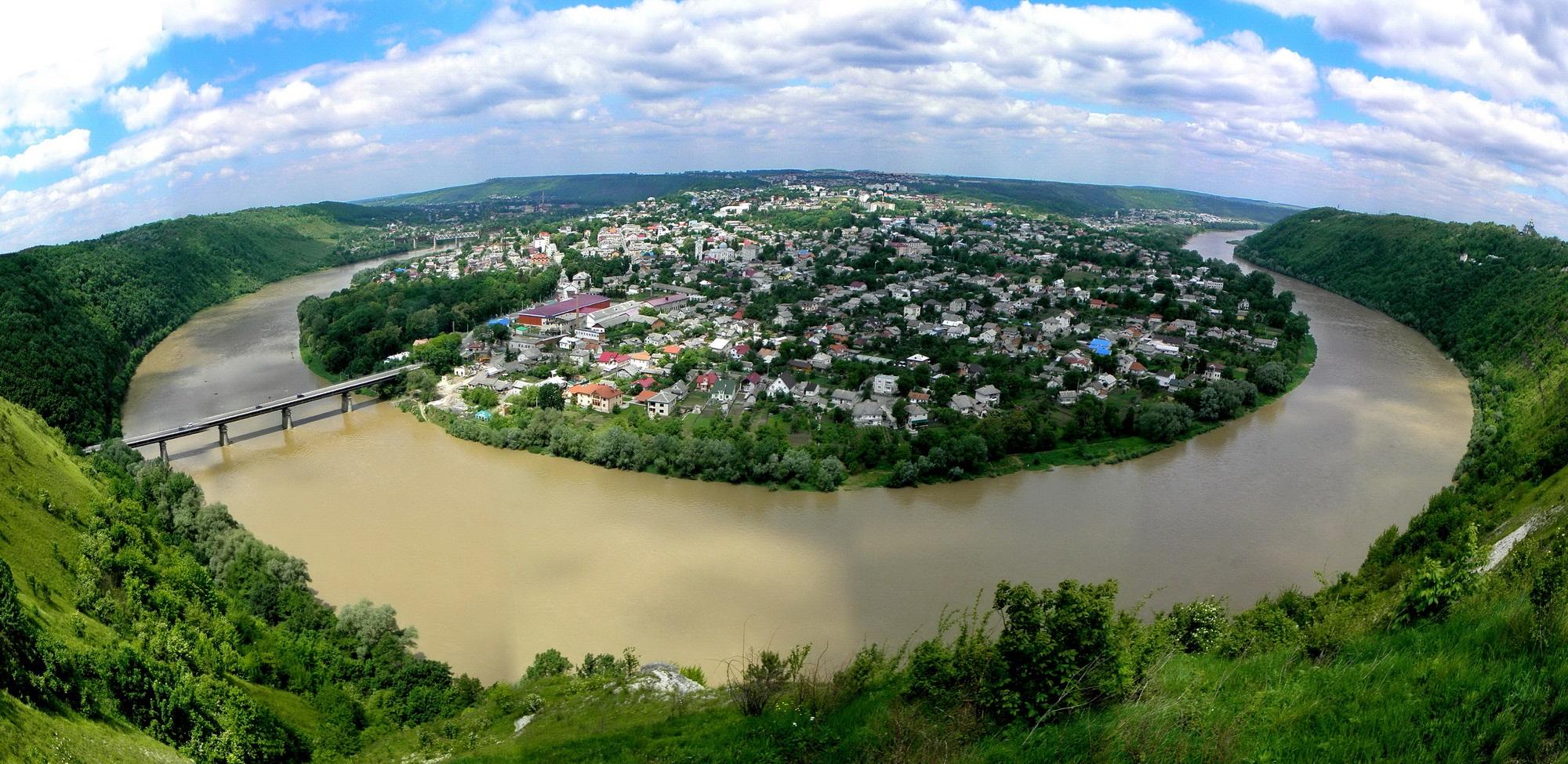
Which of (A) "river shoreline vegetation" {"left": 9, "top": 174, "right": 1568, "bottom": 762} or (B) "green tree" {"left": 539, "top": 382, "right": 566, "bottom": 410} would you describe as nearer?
(A) "river shoreline vegetation" {"left": 9, "top": 174, "right": 1568, "bottom": 762}

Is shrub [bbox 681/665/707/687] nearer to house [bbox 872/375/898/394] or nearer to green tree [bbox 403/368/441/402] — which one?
house [bbox 872/375/898/394]

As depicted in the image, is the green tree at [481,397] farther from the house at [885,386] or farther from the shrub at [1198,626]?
the shrub at [1198,626]

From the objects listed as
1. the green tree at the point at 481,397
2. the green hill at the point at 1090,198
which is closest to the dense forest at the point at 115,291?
the green tree at the point at 481,397

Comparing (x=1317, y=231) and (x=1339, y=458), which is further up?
(x=1317, y=231)

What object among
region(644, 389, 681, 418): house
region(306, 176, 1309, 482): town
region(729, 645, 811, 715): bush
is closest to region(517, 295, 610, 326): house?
region(306, 176, 1309, 482): town

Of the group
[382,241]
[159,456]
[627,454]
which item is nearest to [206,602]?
[627,454]

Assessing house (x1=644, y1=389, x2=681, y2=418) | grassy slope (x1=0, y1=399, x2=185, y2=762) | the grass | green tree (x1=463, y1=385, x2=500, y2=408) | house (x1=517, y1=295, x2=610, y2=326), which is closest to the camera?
the grass

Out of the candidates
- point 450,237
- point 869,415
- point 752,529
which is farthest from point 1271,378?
point 450,237

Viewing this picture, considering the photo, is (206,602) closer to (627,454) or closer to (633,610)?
(633,610)
